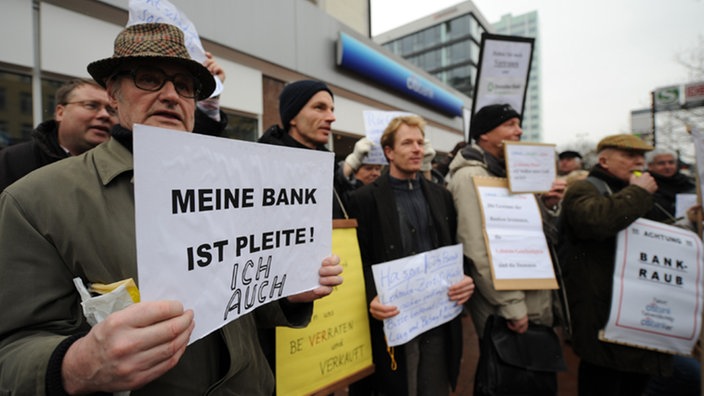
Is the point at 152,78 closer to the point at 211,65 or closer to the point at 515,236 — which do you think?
the point at 211,65

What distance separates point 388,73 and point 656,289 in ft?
35.8

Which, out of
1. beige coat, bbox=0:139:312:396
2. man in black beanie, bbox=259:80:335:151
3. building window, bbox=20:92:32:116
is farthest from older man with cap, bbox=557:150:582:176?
building window, bbox=20:92:32:116

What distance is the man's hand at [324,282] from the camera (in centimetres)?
134

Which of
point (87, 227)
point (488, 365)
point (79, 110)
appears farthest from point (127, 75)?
point (488, 365)

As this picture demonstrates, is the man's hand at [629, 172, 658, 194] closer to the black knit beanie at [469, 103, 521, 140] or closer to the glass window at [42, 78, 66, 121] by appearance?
the black knit beanie at [469, 103, 521, 140]

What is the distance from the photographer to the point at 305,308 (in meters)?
1.44

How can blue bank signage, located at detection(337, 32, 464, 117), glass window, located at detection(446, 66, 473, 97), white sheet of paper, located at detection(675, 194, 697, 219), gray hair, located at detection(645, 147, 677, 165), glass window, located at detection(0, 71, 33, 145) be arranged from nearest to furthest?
white sheet of paper, located at detection(675, 194, 697, 219) → gray hair, located at detection(645, 147, 677, 165) → glass window, located at detection(0, 71, 33, 145) → blue bank signage, located at detection(337, 32, 464, 117) → glass window, located at detection(446, 66, 473, 97)

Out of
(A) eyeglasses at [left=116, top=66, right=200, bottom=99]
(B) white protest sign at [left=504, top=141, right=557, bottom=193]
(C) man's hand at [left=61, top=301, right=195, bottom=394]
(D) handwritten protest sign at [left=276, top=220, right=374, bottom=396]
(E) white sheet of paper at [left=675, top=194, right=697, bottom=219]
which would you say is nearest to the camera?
(C) man's hand at [left=61, top=301, right=195, bottom=394]

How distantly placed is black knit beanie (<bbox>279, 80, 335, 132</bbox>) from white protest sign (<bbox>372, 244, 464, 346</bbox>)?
3.69 feet

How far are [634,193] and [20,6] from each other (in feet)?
22.0

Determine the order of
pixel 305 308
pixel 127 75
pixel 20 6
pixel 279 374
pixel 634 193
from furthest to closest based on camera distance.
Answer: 1. pixel 20 6
2. pixel 634 193
3. pixel 279 374
4. pixel 305 308
5. pixel 127 75

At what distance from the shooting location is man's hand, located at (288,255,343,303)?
1345 mm

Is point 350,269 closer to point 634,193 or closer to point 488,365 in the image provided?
point 488,365

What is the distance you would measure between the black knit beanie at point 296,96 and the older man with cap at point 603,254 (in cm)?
199
